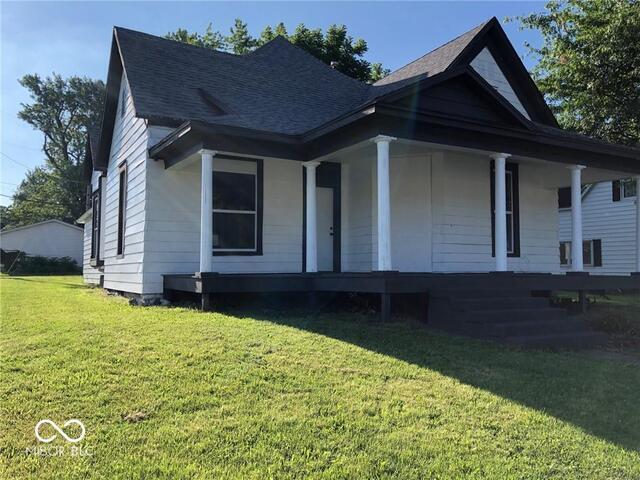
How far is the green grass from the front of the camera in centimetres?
340

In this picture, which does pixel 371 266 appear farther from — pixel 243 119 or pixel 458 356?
pixel 458 356

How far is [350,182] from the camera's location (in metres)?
11.5

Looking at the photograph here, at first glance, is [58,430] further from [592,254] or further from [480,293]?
[592,254]

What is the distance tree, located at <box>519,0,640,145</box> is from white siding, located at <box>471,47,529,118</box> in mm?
3063

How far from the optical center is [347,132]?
8.78 metres

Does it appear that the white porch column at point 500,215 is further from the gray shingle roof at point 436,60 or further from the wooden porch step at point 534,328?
the gray shingle roof at point 436,60

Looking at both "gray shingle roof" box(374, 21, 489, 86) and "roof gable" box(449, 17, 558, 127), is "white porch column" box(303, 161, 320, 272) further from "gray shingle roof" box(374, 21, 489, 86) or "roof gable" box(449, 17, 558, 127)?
"roof gable" box(449, 17, 558, 127)

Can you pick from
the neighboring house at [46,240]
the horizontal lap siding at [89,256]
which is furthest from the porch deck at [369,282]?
the neighboring house at [46,240]

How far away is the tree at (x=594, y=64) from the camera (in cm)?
1370

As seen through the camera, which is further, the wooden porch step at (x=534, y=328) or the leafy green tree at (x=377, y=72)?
the leafy green tree at (x=377, y=72)

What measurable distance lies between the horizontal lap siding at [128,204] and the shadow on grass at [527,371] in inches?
153

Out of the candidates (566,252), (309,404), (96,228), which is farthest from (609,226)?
(309,404)

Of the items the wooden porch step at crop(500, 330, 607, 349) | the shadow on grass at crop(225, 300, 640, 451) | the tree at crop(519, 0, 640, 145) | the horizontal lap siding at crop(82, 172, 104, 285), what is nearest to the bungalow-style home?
the wooden porch step at crop(500, 330, 607, 349)

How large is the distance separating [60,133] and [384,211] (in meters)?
54.0
